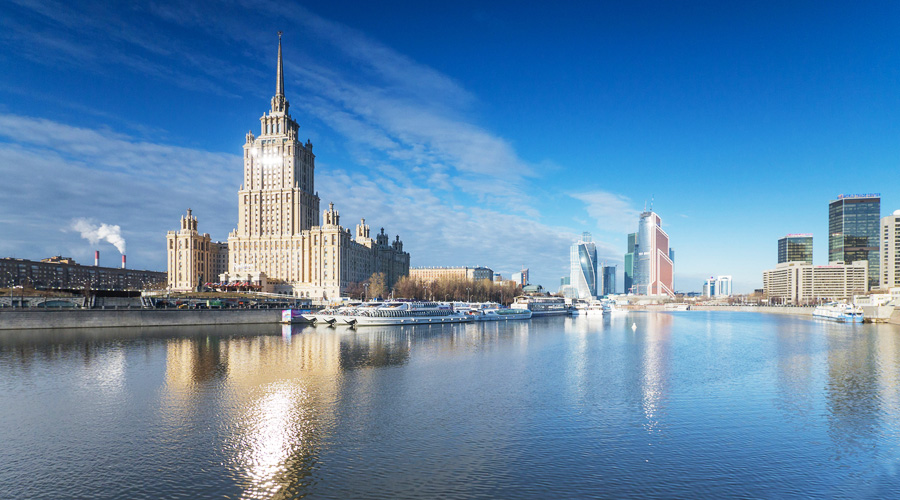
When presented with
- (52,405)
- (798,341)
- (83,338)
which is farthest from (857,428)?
(83,338)

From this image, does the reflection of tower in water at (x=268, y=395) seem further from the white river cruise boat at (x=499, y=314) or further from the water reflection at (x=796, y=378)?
the white river cruise boat at (x=499, y=314)

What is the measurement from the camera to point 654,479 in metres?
20.8

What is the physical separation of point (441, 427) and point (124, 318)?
8050 centimetres

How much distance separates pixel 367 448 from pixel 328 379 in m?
17.4

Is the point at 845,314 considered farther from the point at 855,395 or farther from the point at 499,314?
the point at 855,395

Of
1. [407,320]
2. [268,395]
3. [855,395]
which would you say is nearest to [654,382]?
[855,395]

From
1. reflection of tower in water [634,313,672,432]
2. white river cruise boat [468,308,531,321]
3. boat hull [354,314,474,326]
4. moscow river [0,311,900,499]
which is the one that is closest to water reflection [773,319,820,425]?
moscow river [0,311,900,499]

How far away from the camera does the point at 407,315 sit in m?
109

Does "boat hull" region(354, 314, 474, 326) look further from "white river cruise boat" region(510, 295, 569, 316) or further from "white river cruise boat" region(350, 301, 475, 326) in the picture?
"white river cruise boat" region(510, 295, 569, 316)

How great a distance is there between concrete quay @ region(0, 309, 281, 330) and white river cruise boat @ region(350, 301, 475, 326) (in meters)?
19.6

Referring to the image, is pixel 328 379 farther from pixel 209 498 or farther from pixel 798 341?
pixel 798 341

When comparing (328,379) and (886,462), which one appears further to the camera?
(328,379)

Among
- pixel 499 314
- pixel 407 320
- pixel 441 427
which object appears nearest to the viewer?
pixel 441 427

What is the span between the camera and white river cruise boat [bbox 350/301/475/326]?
3984 inches
